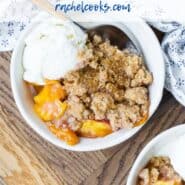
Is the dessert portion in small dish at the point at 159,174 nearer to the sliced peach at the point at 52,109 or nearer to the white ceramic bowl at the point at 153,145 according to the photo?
the white ceramic bowl at the point at 153,145

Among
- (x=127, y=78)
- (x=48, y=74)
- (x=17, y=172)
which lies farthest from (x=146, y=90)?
(x=17, y=172)

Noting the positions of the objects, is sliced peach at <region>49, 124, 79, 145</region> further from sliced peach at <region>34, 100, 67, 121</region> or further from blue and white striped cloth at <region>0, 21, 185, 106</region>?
blue and white striped cloth at <region>0, 21, 185, 106</region>

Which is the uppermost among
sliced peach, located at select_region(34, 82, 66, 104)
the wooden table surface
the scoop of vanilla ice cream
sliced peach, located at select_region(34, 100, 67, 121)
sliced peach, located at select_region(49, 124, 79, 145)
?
the scoop of vanilla ice cream

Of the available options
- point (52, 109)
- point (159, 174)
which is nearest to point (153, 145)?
point (159, 174)

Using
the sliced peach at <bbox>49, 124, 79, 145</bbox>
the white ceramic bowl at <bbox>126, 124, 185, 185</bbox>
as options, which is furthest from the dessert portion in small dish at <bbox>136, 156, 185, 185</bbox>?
the sliced peach at <bbox>49, 124, 79, 145</bbox>

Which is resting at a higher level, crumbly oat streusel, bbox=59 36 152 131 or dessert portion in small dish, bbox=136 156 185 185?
crumbly oat streusel, bbox=59 36 152 131

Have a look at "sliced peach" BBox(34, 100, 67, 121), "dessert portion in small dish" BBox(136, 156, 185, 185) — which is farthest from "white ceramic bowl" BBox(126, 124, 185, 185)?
"sliced peach" BBox(34, 100, 67, 121)
